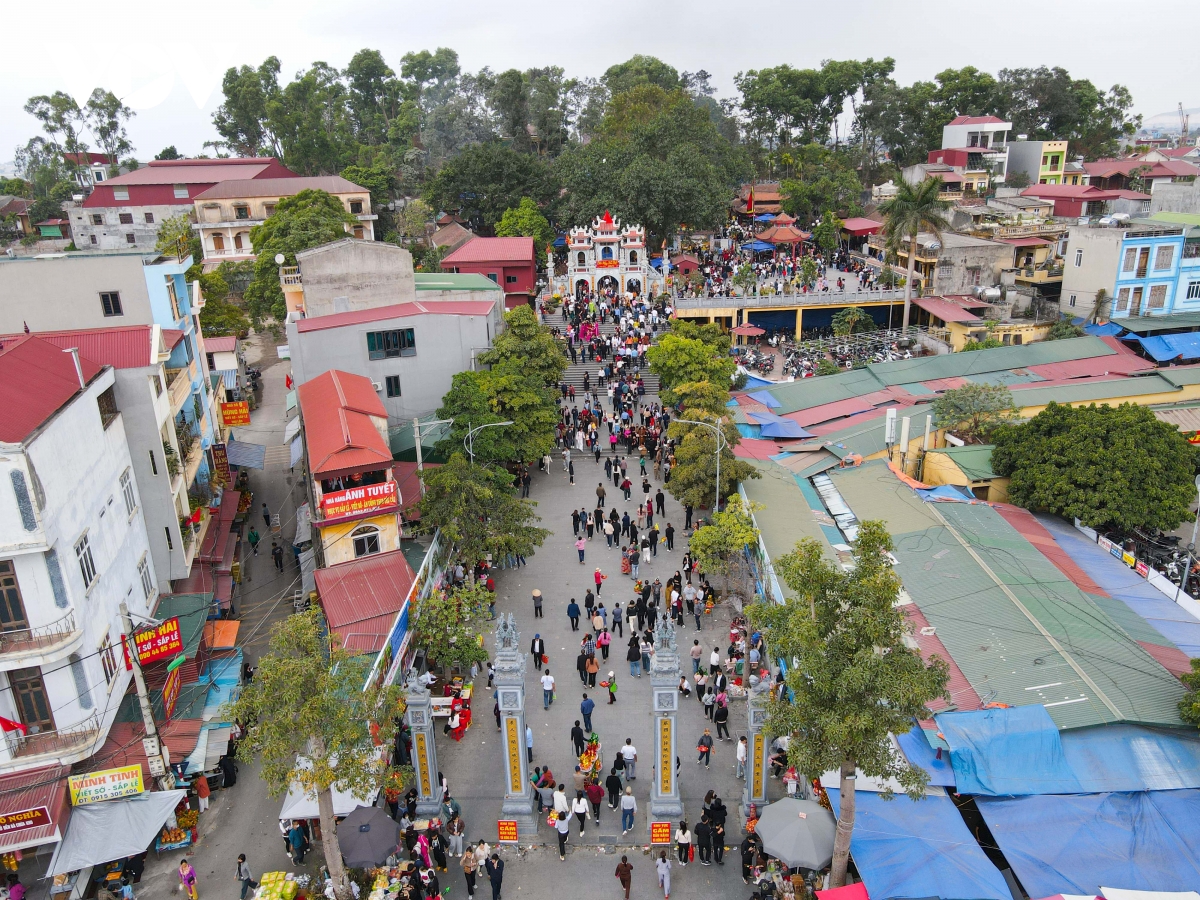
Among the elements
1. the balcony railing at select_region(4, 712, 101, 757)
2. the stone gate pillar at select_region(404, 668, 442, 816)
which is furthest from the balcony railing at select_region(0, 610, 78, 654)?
the stone gate pillar at select_region(404, 668, 442, 816)

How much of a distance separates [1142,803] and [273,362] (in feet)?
157

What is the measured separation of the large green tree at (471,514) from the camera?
77.8ft

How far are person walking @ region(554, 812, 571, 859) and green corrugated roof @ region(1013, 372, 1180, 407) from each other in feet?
84.6

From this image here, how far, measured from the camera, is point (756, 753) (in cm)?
1675

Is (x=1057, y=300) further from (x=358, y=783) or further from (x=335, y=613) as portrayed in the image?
(x=358, y=783)

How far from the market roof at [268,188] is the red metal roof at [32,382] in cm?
4564

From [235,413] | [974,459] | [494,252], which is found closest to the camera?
[974,459]

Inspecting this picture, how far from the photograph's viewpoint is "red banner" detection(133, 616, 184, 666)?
17.5 m

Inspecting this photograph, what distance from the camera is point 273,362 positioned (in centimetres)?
5219

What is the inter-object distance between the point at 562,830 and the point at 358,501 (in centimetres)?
1062

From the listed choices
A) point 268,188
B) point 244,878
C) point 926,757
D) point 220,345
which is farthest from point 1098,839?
point 268,188

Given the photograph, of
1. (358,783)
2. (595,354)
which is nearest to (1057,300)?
(595,354)

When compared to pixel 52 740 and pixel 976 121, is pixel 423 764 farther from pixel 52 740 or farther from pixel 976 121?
pixel 976 121

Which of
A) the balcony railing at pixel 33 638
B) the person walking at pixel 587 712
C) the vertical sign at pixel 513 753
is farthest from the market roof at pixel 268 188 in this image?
the vertical sign at pixel 513 753
